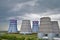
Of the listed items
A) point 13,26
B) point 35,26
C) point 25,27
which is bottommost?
point 25,27

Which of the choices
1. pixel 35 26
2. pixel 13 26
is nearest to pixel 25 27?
pixel 13 26

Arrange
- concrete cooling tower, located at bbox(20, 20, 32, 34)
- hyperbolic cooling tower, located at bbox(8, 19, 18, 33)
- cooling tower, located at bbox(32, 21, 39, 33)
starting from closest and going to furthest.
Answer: concrete cooling tower, located at bbox(20, 20, 32, 34), hyperbolic cooling tower, located at bbox(8, 19, 18, 33), cooling tower, located at bbox(32, 21, 39, 33)

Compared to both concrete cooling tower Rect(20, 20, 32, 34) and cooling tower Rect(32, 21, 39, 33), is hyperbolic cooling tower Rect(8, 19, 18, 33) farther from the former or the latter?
cooling tower Rect(32, 21, 39, 33)

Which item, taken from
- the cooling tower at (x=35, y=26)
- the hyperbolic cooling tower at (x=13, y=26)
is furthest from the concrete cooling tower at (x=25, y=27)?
the cooling tower at (x=35, y=26)

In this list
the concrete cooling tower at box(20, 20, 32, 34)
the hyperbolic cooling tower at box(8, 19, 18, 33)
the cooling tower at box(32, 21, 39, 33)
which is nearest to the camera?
the concrete cooling tower at box(20, 20, 32, 34)

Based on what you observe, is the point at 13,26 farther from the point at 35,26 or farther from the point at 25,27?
the point at 35,26

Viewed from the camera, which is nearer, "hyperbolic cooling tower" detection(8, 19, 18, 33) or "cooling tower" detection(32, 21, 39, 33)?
"hyperbolic cooling tower" detection(8, 19, 18, 33)

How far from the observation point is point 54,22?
136 feet

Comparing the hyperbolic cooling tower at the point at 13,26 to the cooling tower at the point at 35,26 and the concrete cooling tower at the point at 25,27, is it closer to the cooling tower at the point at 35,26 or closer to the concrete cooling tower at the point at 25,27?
the concrete cooling tower at the point at 25,27

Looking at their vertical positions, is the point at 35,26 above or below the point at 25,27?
above


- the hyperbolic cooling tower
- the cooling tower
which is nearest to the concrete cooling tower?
the hyperbolic cooling tower

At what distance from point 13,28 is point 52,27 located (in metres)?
11.9

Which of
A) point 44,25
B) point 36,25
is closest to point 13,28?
point 36,25

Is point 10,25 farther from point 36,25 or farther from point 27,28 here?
point 36,25
